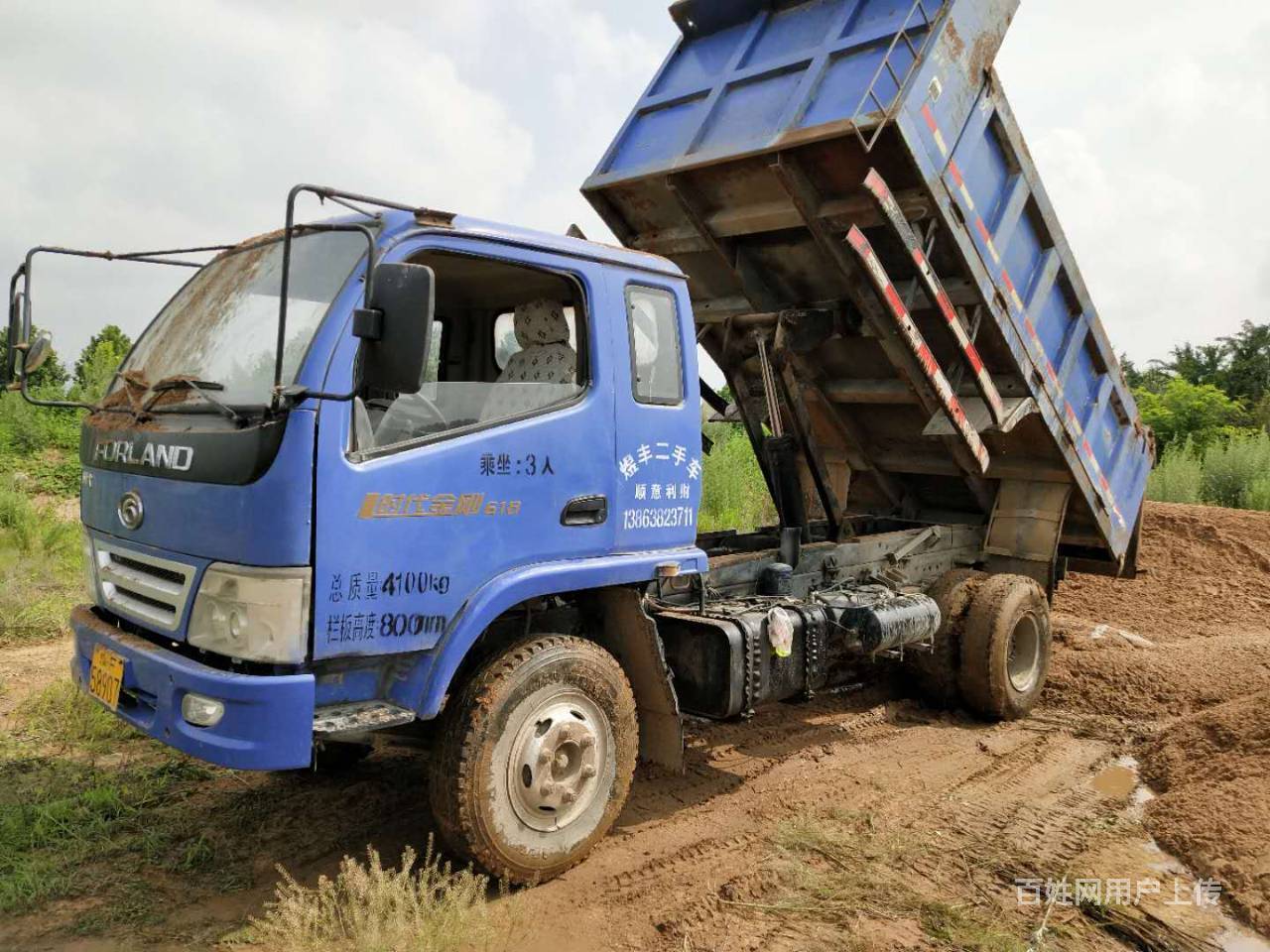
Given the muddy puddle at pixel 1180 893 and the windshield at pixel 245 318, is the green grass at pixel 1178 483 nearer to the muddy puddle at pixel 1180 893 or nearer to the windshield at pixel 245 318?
the muddy puddle at pixel 1180 893

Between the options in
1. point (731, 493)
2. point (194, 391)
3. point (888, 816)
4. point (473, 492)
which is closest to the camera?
point (194, 391)

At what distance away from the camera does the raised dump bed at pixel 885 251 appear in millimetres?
4754

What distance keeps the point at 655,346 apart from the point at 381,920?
2.44m

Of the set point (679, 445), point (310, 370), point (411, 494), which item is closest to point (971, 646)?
point (679, 445)

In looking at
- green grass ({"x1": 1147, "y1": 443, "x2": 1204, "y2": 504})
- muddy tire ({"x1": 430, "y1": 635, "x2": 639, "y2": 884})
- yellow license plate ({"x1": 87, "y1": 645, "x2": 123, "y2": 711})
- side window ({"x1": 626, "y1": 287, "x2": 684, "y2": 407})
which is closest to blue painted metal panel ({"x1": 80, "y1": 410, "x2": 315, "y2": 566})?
yellow license plate ({"x1": 87, "y1": 645, "x2": 123, "y2": 711})

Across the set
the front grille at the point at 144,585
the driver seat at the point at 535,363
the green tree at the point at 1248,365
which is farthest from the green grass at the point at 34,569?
the green tree at the point at 1248,365

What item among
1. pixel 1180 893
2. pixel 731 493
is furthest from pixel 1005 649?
pixel 731 493

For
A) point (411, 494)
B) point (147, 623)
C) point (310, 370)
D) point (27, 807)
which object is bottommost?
point (27, 807)

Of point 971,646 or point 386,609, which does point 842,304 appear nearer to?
point 971,646

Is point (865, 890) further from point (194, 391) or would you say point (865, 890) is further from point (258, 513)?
point (194, 391)

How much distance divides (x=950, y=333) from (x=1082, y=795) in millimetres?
2456

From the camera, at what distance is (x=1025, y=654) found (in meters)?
6.07

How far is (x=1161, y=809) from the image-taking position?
438 centimetres

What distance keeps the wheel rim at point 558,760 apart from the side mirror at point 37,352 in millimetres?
2293
